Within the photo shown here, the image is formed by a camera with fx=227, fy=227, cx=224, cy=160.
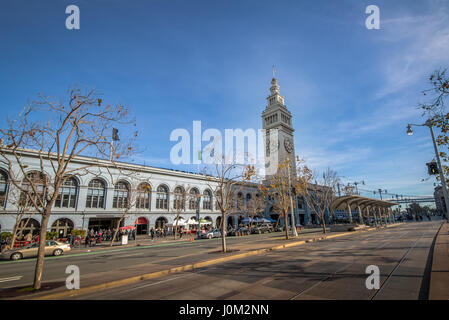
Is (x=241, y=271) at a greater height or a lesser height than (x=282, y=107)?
lesser

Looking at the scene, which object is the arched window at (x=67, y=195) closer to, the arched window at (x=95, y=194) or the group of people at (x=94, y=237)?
the arched window at (x=95, y=194)

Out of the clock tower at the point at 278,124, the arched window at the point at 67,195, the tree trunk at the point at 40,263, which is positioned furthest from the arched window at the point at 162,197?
the clock tower at the point at 278,124

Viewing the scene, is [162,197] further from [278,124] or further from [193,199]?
[278,124]

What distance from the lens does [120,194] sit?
40.6 metres

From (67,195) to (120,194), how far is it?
25.8ft

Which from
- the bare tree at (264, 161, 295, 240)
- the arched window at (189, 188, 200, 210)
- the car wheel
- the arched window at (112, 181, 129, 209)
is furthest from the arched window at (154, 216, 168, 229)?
the car wheel

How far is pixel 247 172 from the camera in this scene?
56.1 feet

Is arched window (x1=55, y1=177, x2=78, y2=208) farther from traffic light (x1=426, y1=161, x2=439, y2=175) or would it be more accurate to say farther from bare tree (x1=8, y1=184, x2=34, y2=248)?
traffic light (x1=426, y1=161, x2=439, y2=175)

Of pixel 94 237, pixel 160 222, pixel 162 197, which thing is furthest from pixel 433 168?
pixel 160 222

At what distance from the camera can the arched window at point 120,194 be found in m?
40.0

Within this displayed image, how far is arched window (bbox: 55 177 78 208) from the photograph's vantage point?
34.7 meters
